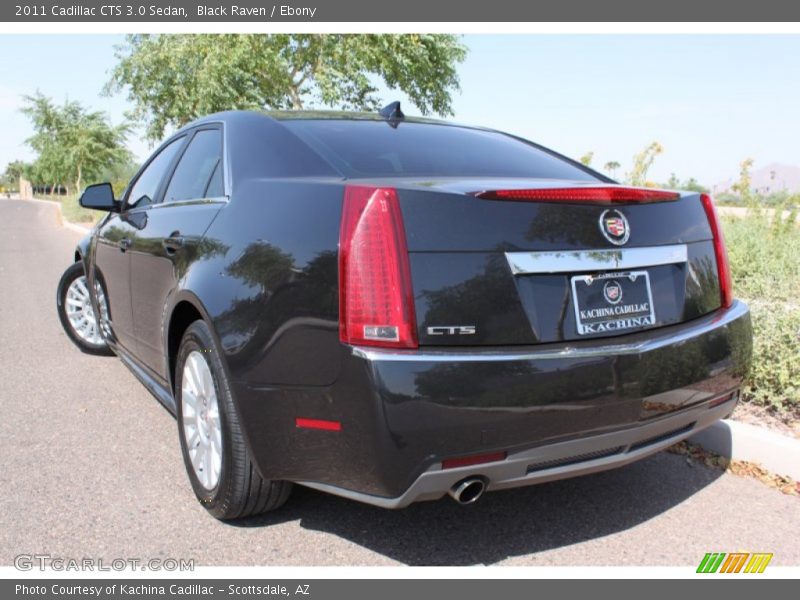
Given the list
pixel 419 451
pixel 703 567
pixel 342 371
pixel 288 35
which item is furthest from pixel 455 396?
pixel 288 35

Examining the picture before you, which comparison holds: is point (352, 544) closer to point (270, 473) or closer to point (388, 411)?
point (270, 473)

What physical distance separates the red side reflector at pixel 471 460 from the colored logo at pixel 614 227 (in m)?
0.82

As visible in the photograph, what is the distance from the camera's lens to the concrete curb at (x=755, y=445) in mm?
3287

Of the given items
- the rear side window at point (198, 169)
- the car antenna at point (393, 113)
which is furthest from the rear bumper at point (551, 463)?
the car antenna at point (393, 113)

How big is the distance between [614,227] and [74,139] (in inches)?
1875

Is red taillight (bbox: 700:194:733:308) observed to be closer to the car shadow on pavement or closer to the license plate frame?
the license plate frame

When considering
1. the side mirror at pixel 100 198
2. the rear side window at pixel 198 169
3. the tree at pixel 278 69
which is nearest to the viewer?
the rear side window at pixel 198 169

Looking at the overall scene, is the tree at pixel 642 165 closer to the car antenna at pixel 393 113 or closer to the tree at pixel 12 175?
the car antenna at pixel 393 113

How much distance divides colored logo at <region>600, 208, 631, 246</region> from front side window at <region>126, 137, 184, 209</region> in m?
2.56

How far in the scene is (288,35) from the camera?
17781mm

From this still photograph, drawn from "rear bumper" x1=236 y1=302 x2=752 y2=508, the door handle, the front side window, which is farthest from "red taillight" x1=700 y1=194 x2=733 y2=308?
the front side window

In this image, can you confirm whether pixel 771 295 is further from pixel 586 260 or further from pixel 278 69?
pixel 278 69

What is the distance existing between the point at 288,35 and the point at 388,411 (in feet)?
56.8

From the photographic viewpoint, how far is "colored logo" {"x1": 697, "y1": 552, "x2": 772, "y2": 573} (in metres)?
2.62
